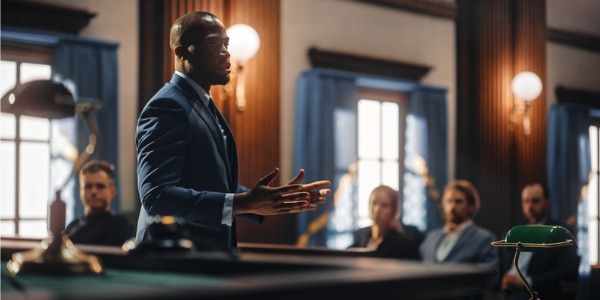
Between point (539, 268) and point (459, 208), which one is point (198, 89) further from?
point (459, 208)

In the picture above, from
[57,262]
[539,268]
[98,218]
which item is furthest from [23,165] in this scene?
[57,262]

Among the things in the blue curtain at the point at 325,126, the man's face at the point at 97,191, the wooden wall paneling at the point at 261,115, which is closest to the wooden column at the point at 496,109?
the blue curtain at the point at 325,126

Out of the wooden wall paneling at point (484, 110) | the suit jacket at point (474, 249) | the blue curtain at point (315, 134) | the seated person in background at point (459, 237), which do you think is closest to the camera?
the suit jacket at point (474, 249)

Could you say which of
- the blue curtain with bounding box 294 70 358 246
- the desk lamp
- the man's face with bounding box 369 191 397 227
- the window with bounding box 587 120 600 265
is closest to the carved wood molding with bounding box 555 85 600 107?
the window with bounding box 587 120 600 265

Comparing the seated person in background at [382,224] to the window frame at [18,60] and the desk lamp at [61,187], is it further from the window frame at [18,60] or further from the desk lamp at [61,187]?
the desk lamp at [61,187]

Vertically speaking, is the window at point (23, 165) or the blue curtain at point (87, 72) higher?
the blue curtain at point (87, 72)

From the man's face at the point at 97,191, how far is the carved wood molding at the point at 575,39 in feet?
22.3

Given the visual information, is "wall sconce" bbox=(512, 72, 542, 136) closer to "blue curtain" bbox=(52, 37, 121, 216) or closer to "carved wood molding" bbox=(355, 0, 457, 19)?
"carved wood molding" bbox=(355, 0, 457, 19)

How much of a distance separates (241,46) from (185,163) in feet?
14.8

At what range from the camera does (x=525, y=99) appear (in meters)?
9.45

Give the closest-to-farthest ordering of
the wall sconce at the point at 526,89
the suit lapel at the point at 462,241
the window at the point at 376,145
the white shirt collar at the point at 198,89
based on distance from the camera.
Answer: the white shirt collar at the point at 198,89 → the suit lapel at the point at 462,241 → the window at the point at 376,145 → the wall sconce at the point at 526,89

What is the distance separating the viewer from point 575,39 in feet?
35.1

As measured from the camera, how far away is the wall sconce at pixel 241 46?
673 cm

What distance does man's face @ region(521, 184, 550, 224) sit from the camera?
6668 millimetres
